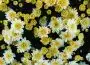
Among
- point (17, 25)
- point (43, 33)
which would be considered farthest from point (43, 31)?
point (17, 25)

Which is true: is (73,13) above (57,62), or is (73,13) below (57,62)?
above

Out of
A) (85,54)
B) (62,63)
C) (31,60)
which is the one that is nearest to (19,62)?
(31,60)

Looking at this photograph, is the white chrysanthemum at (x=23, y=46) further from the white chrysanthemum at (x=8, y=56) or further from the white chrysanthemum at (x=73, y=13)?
the white chrysanthemum at (x=73, y=13)

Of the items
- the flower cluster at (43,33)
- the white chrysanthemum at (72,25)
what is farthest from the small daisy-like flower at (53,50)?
the white chrysanthemum at (72,25)

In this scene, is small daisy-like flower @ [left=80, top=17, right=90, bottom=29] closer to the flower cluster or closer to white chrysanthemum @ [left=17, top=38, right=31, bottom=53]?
the flower cluster

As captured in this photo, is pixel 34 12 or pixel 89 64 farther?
pixel 89 64

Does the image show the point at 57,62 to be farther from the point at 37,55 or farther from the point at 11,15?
the point at 11,15

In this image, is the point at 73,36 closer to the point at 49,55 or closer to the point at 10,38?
the point at 49,55

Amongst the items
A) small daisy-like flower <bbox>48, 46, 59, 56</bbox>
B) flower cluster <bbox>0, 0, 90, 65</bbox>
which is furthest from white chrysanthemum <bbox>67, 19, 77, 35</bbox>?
small daisy-like flower <bbox>48, 46, 59, 56</bbox>
